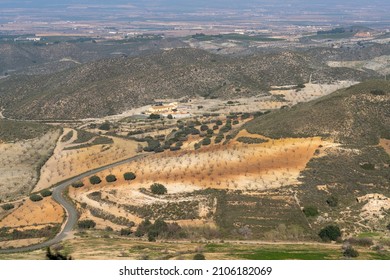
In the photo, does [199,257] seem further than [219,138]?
No

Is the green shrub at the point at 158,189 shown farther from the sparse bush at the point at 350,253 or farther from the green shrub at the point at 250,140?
the sparse bush at the point at 350,253

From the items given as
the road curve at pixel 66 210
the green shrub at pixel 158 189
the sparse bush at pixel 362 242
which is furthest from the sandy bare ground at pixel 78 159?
the sparse bush at pixel 362 242

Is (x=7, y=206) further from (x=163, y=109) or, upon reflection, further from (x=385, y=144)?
(x=163, y=109)

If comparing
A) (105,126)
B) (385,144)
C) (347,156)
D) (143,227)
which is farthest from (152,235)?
(105,126)

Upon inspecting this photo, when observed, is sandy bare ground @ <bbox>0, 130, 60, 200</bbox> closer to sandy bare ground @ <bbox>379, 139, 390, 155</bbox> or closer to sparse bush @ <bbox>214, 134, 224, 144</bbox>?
sparse bush @ <bbox>214, 134, 224, 144</bbox>

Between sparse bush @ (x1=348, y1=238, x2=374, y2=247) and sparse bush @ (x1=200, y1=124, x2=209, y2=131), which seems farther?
sparse bush @ (x1=200, y1=124, x2=209, y2=131)

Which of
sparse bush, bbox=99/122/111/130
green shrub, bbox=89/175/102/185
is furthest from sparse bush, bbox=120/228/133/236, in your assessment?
sparse bush, bbox=99/122/111/130

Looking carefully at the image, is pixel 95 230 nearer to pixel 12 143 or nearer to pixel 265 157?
pixel 265 157
